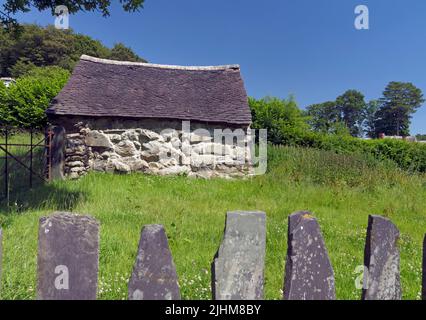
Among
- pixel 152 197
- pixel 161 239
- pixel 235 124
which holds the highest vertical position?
pixel 235 124

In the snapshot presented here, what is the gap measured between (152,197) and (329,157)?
7.20 meters

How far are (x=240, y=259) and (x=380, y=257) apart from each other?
752 millimetres

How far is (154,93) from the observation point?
31.7 ft

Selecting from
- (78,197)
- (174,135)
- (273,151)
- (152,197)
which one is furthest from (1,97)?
(273,151)

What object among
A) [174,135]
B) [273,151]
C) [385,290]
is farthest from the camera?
[273,151]

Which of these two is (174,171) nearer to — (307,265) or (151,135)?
(151,135)

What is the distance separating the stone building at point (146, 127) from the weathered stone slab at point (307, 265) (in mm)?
7584

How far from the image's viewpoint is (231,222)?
1.29 meters

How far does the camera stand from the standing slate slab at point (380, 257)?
4.35ft

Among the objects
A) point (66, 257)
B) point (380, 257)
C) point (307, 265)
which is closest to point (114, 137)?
point (66, 257)

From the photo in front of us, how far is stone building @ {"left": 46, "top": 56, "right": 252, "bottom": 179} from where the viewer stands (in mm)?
8062

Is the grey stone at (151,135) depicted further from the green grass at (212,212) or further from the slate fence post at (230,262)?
the slate fence post at (230,262)

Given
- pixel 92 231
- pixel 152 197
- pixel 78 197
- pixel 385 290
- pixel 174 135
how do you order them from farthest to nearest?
pixel 174 135, pixel 152 197, pixel 78 197, pixel 385 290, pixel 92 231

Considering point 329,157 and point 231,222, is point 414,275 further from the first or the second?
point 329,157
